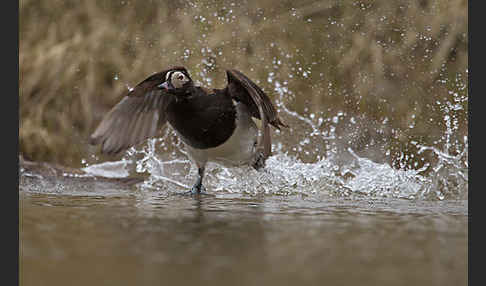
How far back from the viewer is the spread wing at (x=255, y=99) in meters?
3.22

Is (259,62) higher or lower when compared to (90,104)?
higher

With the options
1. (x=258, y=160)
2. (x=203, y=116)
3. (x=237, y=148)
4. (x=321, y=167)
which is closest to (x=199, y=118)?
(x=203, y=116)

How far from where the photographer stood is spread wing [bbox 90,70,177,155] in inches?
151

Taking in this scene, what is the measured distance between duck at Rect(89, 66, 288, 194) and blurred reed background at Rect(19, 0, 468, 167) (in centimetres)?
198

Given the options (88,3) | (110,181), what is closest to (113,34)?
(88,3)

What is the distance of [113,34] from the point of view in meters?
6.42

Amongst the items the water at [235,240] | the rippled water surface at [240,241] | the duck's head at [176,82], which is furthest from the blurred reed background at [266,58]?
the rippled water surface at [240,241]

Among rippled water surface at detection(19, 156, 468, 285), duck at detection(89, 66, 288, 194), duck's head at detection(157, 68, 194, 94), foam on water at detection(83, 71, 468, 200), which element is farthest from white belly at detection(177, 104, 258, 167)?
rippled water surface at detection(19, 156, 468, 285)

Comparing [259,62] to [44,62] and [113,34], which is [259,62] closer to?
[113,34]

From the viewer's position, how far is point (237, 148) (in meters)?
3.78

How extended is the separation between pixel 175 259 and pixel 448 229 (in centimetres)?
102

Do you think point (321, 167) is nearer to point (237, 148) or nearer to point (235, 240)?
point (237, 148)

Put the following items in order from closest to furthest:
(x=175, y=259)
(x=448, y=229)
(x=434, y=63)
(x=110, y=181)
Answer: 1. (x=175, y=259)
2. (x=448, y=229)
3. (x=110, y=181)
4. (x=434, y=63)

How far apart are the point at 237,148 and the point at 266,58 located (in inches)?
94.4
